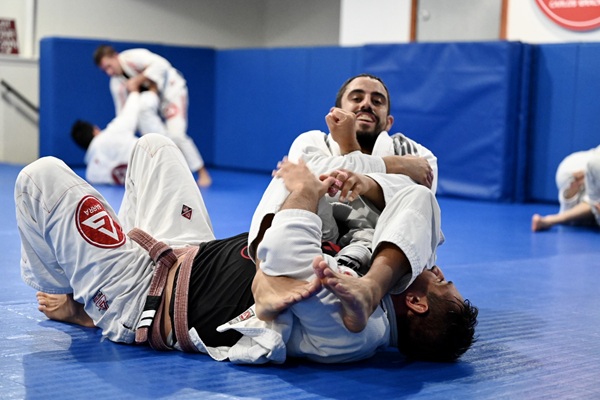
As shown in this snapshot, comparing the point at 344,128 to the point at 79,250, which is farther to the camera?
the point at 344,128

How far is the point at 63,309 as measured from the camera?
9.39 ft

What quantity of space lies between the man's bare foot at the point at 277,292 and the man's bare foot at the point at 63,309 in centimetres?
72

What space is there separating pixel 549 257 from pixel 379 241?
8.80ft

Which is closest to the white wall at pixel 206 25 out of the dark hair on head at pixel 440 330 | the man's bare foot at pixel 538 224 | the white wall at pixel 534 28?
the white wall at pixel 534 28

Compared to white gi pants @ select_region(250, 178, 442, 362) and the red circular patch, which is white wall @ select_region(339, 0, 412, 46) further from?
white gi pants @ select_region(250, 178, 442, 362)

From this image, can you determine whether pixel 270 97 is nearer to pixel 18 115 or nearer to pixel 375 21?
pixel 375 21

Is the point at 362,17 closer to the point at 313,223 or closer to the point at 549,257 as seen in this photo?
the point at 549,257

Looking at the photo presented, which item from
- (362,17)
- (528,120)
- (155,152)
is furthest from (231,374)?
(362,17)

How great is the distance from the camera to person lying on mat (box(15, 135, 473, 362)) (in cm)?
252

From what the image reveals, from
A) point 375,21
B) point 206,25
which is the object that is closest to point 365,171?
point 375,21

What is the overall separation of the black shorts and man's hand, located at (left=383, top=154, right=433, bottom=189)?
0.59 metres

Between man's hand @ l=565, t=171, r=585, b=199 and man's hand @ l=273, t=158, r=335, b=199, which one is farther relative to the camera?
man's hand @ l=565, t=171, r=585, b=199

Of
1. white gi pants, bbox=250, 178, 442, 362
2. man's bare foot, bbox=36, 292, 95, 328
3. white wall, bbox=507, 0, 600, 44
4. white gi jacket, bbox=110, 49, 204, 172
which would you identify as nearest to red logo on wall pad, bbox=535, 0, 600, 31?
white wall, bbox=507, 0, 600, 44

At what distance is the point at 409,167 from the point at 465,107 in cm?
536
